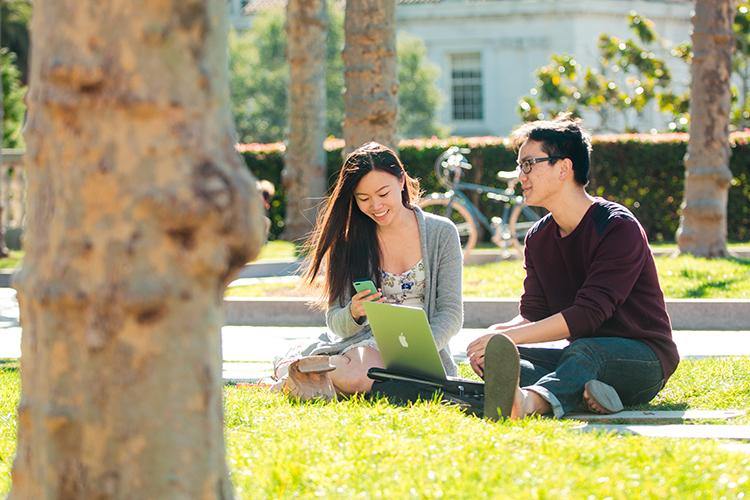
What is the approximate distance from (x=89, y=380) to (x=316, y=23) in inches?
413

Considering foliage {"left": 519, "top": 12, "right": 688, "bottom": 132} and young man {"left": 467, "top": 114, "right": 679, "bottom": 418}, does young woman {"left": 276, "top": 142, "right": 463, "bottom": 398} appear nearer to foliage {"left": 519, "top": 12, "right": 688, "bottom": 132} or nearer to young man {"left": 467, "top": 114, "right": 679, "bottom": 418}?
young man {"left": 467, "top": 114, "right": 679, "bottom": 418}

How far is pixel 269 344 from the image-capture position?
604 cm

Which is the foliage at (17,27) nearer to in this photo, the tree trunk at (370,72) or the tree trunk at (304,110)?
the tree trunk at (304,110)

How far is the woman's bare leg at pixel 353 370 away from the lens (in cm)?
386

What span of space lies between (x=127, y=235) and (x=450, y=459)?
1.29 m

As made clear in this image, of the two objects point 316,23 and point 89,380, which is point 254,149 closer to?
A: point 316,23

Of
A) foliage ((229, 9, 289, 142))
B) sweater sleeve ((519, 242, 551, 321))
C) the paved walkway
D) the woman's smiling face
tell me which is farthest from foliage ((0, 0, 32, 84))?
sweater sleeve ((519, 242, 551, 321))

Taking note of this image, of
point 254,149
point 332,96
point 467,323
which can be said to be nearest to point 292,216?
point 254,149

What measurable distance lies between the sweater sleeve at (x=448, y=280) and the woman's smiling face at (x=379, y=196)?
0.30 meters

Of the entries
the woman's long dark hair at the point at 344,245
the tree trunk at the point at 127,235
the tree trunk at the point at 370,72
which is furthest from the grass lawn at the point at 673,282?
the tree trunk at the point at 127,235

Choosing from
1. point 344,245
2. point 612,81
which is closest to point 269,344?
point 344,245

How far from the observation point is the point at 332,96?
32219 millimetres

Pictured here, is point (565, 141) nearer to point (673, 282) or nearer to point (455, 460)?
point (455, 460)

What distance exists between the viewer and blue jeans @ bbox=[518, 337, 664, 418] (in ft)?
11.1
